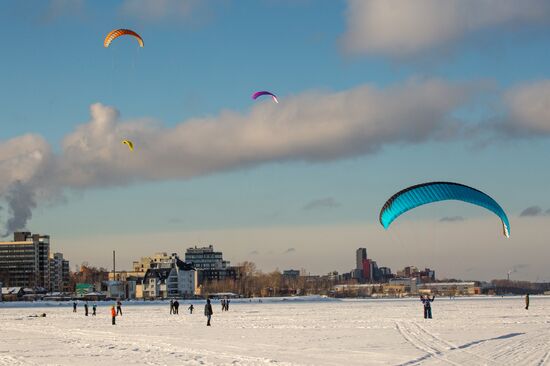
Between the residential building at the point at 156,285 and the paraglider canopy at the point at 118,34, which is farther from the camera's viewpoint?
the residential building at the point at 156,285

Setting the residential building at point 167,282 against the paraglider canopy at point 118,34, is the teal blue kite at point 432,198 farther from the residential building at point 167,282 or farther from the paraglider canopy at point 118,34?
the residential building at point 167,282

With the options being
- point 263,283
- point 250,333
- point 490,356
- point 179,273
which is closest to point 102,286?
point 179,273

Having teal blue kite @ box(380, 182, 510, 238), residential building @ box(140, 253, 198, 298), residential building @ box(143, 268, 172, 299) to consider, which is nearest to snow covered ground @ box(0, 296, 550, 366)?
teal blue kite @ box(380, 182, 510, 238)

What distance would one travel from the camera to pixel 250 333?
30.7 metres

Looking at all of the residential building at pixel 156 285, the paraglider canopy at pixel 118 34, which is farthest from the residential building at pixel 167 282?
the paraglider canopy at pixel 118 34

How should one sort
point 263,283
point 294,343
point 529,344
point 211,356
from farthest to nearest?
point 263,283
point 294,343
point 529,344
point 211,356

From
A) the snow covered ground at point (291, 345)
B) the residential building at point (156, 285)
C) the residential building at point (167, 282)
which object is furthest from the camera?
the residential building at point (167, 282)

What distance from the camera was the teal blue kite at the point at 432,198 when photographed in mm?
29984

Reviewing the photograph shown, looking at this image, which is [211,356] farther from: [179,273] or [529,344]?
[179,273]

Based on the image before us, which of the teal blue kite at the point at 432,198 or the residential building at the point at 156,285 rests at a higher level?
the teal blue kite at the point at 432,198

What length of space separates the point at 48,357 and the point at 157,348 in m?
3.26

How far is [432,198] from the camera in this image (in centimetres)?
3027

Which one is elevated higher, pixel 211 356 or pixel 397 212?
pixel 397 212

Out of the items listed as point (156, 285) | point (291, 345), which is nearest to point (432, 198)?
point (291, 345)
